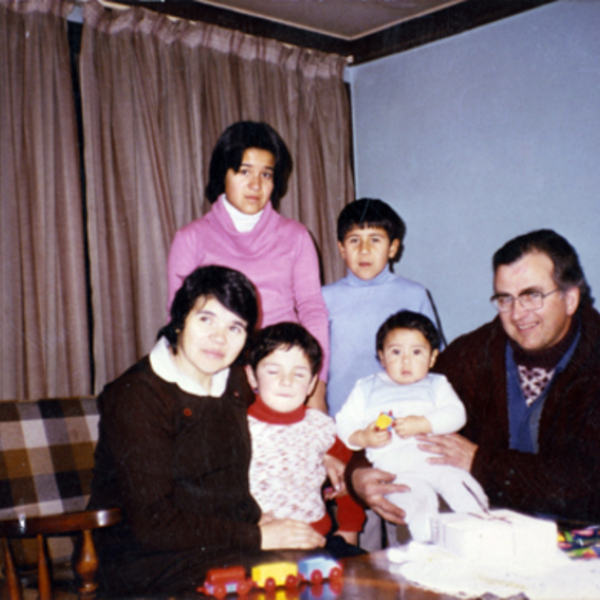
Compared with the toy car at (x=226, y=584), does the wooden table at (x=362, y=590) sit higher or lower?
lower

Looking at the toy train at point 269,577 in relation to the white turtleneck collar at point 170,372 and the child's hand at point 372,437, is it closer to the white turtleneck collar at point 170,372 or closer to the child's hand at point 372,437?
the white turtleneck collar at point 170,372

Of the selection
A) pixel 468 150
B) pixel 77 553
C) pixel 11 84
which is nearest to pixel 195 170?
pixel 11 84

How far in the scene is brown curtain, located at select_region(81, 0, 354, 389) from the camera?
3078mm

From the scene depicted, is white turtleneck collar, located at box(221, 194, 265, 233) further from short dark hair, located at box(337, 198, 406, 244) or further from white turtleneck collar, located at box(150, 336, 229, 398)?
white turtleneck collar, located at box(150, 336, 229, 398)

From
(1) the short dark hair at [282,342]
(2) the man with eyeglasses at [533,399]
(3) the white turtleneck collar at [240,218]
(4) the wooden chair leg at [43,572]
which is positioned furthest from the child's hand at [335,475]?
(3) the white turtleneck collar at [240,218]

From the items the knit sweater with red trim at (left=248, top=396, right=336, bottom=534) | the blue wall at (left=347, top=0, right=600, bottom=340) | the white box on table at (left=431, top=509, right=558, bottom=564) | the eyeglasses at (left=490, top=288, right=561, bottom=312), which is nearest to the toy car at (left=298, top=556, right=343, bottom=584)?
the white box on table at (left=431, top=509, right=558, bottom=564)

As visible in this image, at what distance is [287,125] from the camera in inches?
150

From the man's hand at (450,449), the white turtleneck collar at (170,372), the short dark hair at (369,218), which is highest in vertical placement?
the short dark hair at (369,218)

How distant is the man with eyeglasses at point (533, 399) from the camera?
6.33ft

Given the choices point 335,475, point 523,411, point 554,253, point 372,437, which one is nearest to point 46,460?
point 335,475

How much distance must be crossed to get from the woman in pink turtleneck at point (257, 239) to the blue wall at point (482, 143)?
131 cm

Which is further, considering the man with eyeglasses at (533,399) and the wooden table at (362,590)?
the man with eyeglasses at (533,399)

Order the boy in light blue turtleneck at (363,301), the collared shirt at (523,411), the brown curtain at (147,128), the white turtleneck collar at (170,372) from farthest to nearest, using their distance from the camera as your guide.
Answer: the brown curtain at (147,128) < the boy in light blue turtleneck at (363,301) < the collared shirt at (523,411) < the white turtleneck collar at (170,372)

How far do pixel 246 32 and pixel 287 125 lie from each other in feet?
1.82
